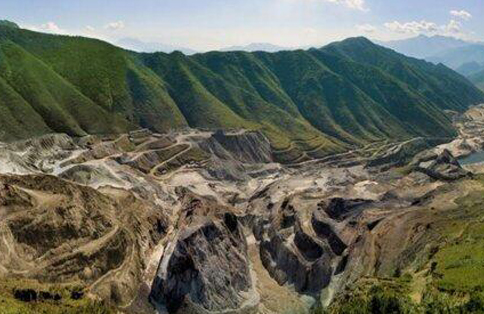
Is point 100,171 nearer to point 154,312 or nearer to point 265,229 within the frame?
point 265,229

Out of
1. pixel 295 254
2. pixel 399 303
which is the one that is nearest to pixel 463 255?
pixel 399 303

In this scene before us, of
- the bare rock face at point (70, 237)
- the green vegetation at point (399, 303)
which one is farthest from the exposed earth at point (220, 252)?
the green vegetation at point (399, 303)

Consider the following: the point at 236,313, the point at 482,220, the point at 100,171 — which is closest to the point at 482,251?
the point at 482,220

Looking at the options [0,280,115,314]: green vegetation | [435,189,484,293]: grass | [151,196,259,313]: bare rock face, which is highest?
[435,189,484,293]: grass

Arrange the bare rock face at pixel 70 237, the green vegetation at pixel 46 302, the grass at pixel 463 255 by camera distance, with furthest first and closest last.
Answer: the bare rock face at pixel 70 237 → the green vegetation at pixel 46 302 → the grass at pixel 463 255

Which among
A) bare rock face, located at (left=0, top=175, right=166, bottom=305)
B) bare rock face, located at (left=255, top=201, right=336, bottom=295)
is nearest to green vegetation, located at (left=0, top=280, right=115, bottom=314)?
bare rock face, located at (left=0, top=175, right=166, bottom=305)

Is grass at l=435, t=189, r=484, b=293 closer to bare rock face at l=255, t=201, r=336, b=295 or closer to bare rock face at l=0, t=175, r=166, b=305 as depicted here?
bare rock face at l=255, t=201, r=336, b=295

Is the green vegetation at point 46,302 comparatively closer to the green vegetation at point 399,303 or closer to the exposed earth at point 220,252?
the exposed earth at point 220,252

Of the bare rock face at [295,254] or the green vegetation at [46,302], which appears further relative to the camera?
the bare rock face at [295,254]

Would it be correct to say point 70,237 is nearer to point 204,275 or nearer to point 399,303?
point 204,275
